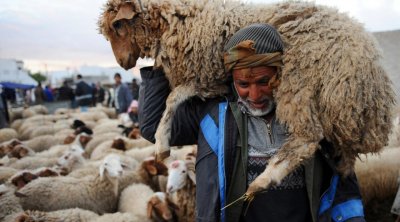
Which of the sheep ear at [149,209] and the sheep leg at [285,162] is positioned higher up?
the sheep leg at [285,162]

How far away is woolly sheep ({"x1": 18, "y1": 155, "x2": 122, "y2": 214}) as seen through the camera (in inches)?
166

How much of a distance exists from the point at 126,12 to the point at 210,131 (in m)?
0.65

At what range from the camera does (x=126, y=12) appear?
1601 millimetres

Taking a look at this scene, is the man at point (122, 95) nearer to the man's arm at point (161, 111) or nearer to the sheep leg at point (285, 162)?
the man's arm at point (161, 111)

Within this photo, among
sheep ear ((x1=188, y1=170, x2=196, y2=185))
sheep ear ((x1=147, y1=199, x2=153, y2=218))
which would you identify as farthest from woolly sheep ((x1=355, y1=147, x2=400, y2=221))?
sheep ear ((x1=147, y1=199, x2=153, y2=218))

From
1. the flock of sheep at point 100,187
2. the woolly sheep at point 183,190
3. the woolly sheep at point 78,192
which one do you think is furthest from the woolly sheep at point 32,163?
the woolly sheep at point 183,190

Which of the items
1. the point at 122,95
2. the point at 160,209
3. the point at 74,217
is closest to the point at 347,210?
the point at 160,209

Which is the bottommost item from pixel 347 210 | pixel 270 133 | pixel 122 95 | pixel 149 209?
pixel 149 209

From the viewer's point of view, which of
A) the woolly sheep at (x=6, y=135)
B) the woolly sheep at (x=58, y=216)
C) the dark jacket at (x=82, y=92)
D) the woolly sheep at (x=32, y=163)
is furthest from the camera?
the dark jacket at (x=82, y=92)

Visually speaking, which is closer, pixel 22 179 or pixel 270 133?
pixel 270 133

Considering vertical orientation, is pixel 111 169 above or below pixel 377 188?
above

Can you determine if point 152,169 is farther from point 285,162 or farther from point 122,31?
point 285,162

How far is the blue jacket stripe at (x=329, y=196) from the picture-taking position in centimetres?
158

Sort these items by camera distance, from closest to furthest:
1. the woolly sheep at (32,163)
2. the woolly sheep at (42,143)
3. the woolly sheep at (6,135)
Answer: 1. the woolly sheep at (32,163)
2. the woolly sheep at (42,143)
3. the woolly sheep at (6,135)
